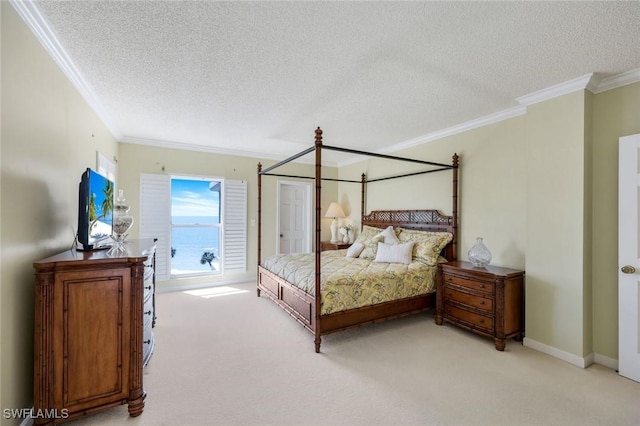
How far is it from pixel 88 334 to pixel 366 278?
Result: 237cm

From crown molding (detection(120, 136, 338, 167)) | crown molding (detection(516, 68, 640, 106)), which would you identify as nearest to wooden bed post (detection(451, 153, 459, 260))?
crown molding (detection(516, 68, 640, 106))

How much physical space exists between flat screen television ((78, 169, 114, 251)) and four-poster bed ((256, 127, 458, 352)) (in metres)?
1.82

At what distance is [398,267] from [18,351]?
3.35m

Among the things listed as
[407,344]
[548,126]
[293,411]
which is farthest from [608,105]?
[293,411]

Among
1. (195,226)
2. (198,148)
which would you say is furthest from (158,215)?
(198,148)

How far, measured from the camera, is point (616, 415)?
6.11ft

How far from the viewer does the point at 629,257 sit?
2330mm

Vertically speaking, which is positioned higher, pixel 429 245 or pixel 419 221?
pixel 419 221

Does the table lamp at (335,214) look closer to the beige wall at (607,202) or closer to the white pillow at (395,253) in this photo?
the white pillow at (395,253)

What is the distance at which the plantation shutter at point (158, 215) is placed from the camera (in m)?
4.63

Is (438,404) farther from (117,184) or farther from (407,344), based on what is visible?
(117,184)

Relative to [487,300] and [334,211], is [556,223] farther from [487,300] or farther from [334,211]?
[334,211]

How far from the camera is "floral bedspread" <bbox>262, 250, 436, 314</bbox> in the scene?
2.86 meters

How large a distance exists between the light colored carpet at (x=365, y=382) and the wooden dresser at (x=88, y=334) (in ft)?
0.72
